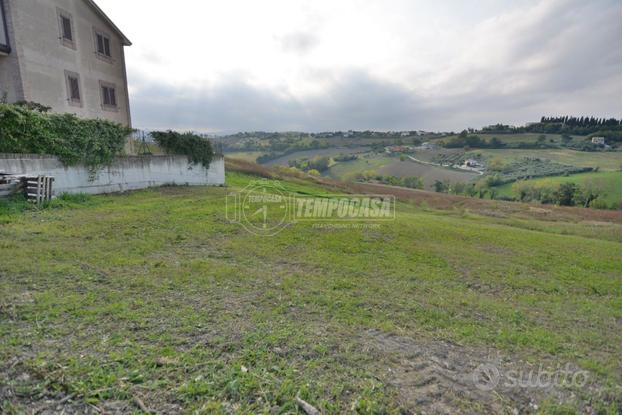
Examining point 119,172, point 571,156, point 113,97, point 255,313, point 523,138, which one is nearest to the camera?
point 255,313

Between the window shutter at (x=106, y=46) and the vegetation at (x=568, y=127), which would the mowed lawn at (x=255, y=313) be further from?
the vegetation at (x=568, y=127)

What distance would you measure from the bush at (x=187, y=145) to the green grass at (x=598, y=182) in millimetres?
53719

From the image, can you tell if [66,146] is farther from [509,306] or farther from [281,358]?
[509,306]

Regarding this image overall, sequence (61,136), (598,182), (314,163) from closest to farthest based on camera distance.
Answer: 1. (61,136)
2. (598,182)
3. (314,163)

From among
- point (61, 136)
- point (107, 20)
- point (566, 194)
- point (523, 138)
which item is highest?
point (107, 20)

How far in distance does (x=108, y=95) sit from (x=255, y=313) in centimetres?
1991

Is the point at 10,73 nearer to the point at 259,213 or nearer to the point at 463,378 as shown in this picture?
the point at 259,213

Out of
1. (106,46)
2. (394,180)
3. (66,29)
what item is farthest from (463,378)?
(394,180)

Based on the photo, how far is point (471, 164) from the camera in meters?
69.2

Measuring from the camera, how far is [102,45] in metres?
16.8

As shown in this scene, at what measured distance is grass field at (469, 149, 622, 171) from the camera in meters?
58.6

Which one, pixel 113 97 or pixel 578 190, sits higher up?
pixel 113 97

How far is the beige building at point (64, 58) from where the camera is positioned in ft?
41.8

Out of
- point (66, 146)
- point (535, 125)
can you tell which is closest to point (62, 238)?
point (66, 146)
